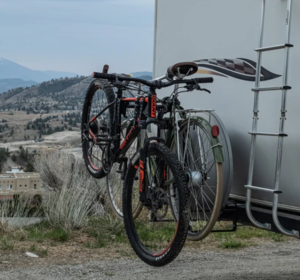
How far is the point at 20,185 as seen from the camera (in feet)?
27.2

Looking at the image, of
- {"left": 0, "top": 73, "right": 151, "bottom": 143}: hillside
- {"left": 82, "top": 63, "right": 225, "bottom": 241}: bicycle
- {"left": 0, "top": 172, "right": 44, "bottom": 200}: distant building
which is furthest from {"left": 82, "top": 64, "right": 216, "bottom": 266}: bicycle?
{"left": 0, "top": 73, "right": 151, "bottom": 143}: hillside

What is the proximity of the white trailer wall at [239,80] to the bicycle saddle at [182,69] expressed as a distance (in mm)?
366

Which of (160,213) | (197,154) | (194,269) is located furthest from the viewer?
(194,269)

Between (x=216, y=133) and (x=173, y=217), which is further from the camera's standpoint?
(x=173, y=217)

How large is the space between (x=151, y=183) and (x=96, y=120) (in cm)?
138

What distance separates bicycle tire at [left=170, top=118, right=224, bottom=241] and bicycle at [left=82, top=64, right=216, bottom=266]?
15 cm

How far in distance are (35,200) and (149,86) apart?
15.6 feet

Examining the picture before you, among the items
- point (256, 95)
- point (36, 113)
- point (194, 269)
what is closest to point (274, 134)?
point (256, 95)

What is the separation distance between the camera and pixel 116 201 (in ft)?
17.1

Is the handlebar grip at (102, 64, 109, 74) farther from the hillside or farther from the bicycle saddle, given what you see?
the hillside

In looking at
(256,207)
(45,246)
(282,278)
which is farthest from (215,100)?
(45,246)

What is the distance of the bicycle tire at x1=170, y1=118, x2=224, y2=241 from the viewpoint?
3621mm

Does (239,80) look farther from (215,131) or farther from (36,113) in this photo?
(36,113)

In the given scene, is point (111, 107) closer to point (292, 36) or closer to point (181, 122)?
point (181, 122)
